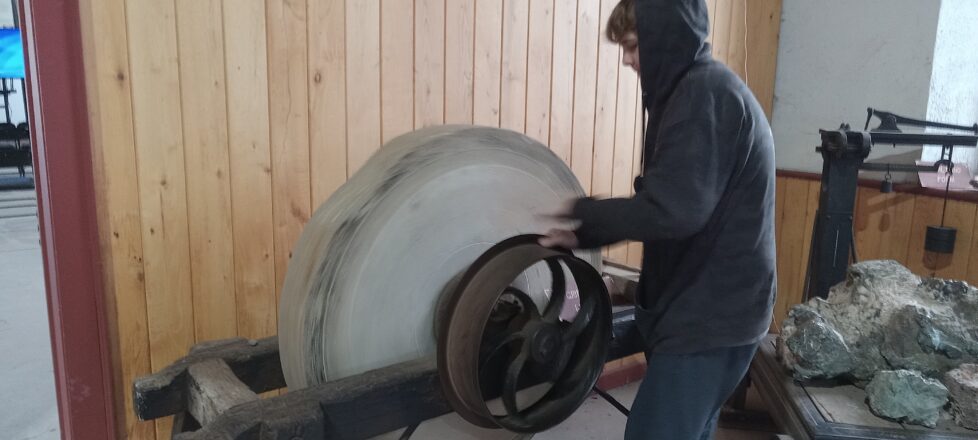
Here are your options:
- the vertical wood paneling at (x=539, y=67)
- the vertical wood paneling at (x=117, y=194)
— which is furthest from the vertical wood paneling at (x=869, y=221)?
the vertical wood paneling at (x=117, y=194)

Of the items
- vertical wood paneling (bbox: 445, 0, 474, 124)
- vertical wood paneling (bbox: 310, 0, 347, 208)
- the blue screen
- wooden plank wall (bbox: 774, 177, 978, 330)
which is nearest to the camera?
vertical wood paneling (bbox: 310, 0, 347, 208)

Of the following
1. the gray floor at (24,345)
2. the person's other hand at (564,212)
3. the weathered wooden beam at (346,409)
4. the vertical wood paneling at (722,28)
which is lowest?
the gray floor at (24,345)

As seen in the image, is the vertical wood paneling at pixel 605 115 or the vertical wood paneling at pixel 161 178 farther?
the vertical wood paneling at pixel 605 115

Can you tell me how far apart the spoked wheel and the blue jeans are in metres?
0.13

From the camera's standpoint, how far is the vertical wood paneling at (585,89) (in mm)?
2826

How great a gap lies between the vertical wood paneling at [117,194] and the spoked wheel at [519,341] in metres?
1.00

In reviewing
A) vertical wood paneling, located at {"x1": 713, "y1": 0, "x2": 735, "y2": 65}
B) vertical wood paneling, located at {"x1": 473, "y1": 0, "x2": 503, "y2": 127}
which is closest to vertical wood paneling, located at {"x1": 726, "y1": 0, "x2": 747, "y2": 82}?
vertical wood paneling, located at {"x1": 713, "y1": 0, "x2": 735, "y2": 65}

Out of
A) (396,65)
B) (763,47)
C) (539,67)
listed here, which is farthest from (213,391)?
(763,47)

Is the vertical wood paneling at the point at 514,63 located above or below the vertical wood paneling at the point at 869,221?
above

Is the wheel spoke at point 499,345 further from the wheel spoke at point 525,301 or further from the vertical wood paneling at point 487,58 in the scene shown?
the vertical wood paneling at point 487,58

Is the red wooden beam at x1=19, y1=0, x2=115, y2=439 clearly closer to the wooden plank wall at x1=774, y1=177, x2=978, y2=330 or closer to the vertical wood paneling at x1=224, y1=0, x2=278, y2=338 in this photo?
the vertical wood paneling at x1=224, y1=0, x2=278, y2=338

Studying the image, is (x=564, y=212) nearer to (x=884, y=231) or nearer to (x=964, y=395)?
(x=964, y=395)

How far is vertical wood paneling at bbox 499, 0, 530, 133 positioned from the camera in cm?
258

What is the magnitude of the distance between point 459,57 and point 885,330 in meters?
1.62
